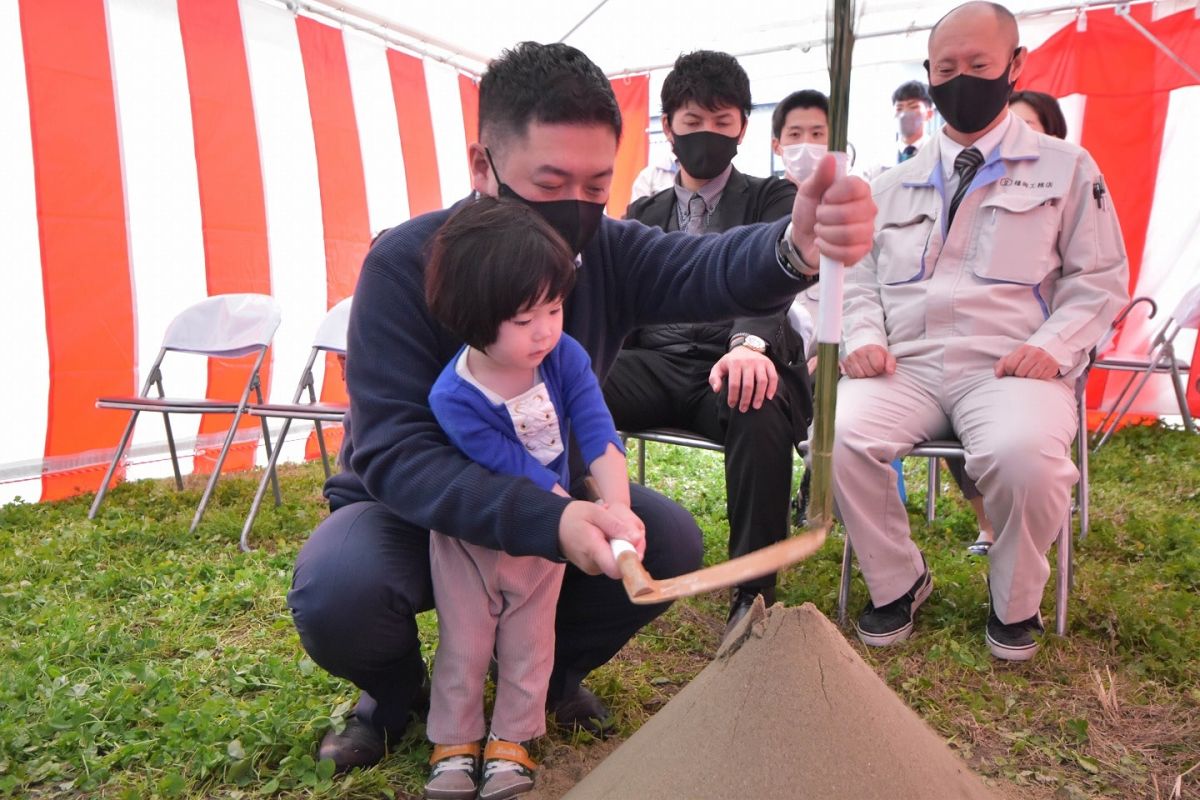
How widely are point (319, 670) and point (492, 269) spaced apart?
1.43 metres

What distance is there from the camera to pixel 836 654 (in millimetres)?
1344

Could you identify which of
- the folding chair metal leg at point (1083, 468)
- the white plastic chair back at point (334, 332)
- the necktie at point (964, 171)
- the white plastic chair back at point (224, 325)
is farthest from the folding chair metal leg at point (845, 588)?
the white plastic chair back at point (224, 325)

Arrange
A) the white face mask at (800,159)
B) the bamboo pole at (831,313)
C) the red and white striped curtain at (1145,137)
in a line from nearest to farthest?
the bamboo pole at (831,313), the white face mask at (800,159), the red and white striped curtain at (1145,137)

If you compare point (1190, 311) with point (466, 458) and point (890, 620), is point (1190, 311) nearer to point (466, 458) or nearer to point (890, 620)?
point (890, 620)

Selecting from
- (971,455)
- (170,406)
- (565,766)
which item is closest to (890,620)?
(971,455)

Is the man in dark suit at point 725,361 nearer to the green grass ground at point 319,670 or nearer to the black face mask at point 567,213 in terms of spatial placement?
the green grass ground at point 319,670

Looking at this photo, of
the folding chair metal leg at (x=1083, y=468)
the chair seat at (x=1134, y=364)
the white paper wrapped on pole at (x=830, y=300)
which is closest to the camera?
the white paper wrapped on pole at (x=830, y=300)

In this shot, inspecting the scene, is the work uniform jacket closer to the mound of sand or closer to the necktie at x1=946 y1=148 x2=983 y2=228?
the necktie at x1=946 y1=148 x2=983 y2=228

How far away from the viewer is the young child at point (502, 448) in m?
1.47

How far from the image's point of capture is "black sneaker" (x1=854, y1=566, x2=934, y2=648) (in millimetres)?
2547

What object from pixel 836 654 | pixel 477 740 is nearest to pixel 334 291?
pixel 477 740

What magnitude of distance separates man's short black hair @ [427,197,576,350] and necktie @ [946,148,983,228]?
1713 mm

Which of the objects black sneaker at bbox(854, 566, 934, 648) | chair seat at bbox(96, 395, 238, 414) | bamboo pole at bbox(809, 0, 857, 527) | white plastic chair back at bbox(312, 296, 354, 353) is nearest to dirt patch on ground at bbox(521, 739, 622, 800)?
bamboo pole at bbox(809, 0, 857, 527)

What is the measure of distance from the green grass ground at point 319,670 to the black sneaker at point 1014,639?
0.04 metres
